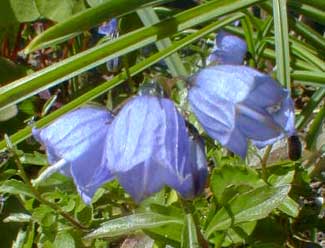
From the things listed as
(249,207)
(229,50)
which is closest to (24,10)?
(229,50)

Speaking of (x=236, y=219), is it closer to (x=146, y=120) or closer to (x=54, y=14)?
(x=146, y=120)

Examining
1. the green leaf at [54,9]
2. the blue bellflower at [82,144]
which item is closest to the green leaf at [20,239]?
the blue bellflower at [82,144]

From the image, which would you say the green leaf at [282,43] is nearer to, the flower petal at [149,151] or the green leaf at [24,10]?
the flower petal at [149,151]

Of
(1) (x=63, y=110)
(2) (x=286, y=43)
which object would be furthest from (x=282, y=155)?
(1) (x=63, y=110)

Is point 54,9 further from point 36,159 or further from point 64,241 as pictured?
point 64,241

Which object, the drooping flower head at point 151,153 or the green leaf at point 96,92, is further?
the green leaf at point 96,92

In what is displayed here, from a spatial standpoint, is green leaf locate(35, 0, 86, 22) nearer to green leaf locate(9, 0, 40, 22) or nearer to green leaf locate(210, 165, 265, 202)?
green leaf locate(9, 0, 40, 22)
